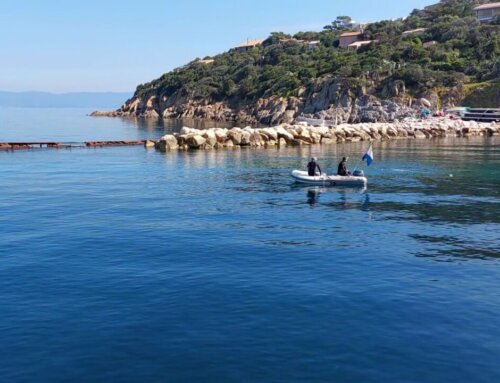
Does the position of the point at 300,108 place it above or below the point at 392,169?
above

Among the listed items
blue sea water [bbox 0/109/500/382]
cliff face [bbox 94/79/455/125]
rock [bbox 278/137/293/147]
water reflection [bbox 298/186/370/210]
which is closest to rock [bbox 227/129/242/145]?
rock [bbox 278/137/293/147]

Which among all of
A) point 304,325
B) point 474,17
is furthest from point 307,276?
point 474,17

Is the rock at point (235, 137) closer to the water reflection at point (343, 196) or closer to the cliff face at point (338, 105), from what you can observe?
the water reflection at point (343, 196)

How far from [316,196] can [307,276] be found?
20.1m

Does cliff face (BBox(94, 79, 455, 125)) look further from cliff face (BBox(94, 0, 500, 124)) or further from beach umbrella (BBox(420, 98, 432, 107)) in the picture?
beach umbrella (BBox(420, 98, 432, 107))

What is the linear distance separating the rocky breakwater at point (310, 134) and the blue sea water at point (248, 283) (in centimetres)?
3035

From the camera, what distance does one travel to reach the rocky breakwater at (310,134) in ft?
256

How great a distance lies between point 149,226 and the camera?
32875 mm

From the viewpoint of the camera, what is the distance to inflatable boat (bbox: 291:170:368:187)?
47.2 metres

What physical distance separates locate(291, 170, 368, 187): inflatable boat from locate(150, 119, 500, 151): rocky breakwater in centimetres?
3127

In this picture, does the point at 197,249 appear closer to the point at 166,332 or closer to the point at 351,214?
the point at 166,332

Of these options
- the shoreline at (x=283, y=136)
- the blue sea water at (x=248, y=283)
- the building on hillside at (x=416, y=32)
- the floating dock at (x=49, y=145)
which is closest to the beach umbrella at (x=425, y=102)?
the shoreline at (x=283, y=136)

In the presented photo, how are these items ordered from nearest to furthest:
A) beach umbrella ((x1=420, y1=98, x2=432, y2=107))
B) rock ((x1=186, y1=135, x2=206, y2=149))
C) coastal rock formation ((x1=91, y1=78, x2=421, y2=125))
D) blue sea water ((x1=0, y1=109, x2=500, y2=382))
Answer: blue sea water ((x1=0, y1=109, x2=500, y2=382)), rock ((x1=186, y1=135, x2=206, y2=149)), coastal rock formation ((x1=91, y1=78, x2=421, y2=125)), beach umbrella ((x1=420, y1=98, x2=432, y2=107))

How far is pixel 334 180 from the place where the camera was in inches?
1874
